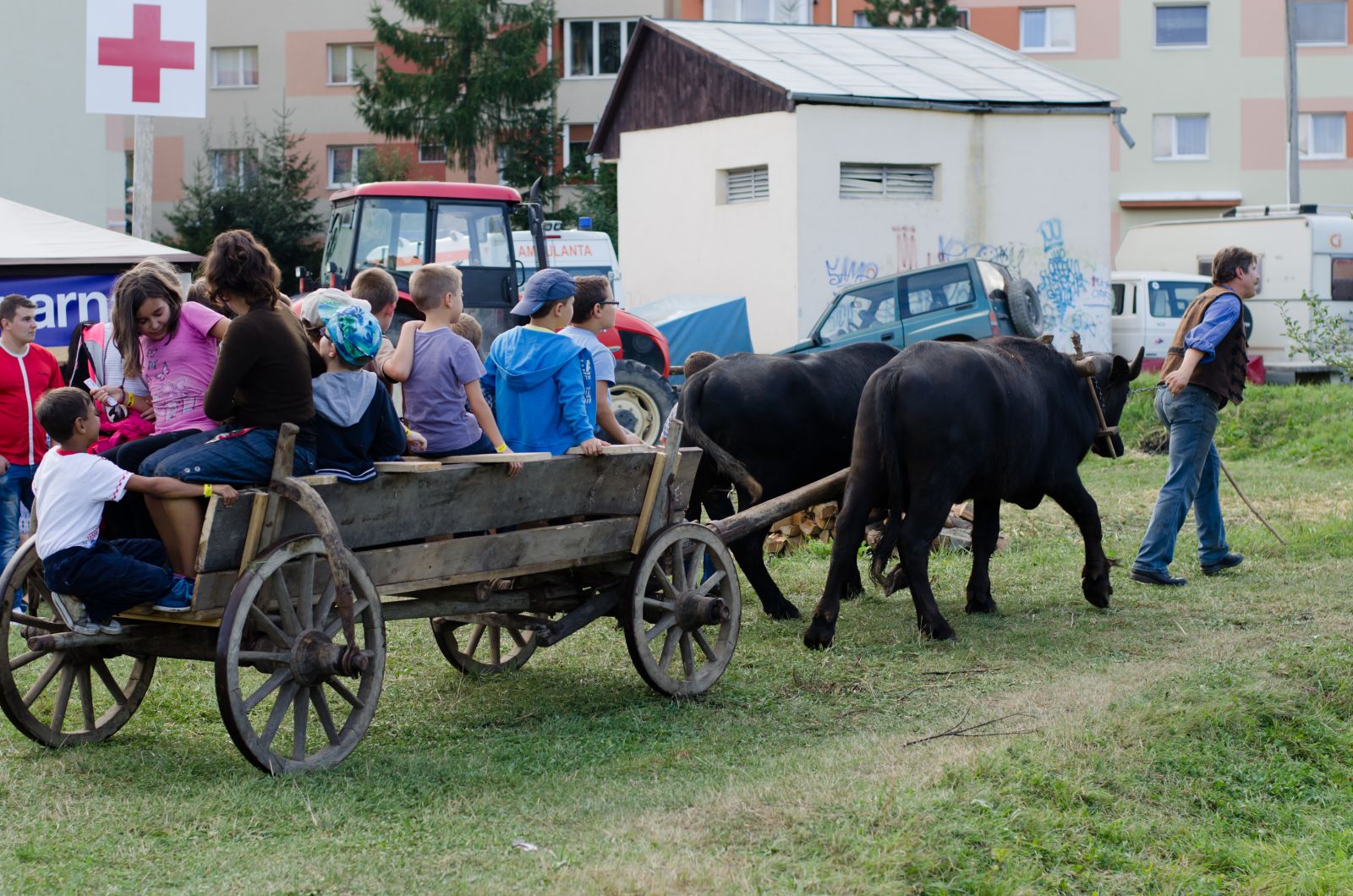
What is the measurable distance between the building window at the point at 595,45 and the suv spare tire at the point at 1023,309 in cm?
2428

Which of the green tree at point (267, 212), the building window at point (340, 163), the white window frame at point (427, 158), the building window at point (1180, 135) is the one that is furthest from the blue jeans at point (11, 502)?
the building window at point (1180, 135)

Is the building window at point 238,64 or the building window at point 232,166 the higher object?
the building window at point 238,64

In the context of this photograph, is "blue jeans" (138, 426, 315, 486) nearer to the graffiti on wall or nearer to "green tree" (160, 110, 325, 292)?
the graffiti on wall

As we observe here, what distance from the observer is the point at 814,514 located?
35.4ft

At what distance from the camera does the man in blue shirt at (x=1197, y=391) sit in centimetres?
904

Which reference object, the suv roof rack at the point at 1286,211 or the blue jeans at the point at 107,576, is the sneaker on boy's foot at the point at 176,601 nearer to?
the blue jeans at the point at 107,576

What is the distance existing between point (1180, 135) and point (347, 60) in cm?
2183

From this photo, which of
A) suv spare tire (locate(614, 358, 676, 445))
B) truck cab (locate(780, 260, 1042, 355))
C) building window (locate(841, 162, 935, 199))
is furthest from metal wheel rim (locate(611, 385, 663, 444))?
building window (locate(841, 162, 935, 199))

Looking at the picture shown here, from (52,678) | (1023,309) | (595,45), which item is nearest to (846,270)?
(1023,309)

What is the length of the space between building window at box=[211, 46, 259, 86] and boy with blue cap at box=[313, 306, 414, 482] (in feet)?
121

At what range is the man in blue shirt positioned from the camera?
356 inches

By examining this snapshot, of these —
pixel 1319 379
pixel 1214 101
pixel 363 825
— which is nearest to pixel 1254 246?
pixel 1319 379

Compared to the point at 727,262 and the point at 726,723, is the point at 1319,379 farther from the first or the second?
the point at 726,723

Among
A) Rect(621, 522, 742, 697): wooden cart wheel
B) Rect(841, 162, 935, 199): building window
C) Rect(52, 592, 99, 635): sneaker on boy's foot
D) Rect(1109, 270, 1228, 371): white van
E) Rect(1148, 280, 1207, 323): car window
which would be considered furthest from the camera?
→ Rect(1148, 280, 1207, 323): car window
